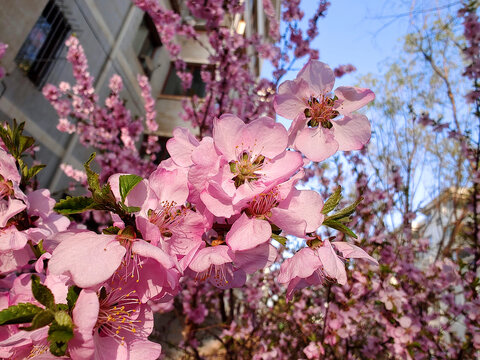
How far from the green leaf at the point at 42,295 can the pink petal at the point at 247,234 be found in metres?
0.36

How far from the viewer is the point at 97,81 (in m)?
6.38

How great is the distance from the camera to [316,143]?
86 cm

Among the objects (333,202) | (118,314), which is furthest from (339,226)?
(118,314)

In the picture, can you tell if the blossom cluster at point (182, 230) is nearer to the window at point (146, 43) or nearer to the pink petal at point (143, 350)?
the pink petal at point (143, 350)

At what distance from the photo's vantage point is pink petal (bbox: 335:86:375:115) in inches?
34.8

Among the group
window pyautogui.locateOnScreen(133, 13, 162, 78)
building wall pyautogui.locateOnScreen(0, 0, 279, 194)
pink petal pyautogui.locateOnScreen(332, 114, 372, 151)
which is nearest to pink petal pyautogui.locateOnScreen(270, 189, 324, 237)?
pink petal pyautogui.locateOnScreen(332, 114, 372, 151)

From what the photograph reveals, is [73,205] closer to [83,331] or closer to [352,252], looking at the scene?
[83,331]

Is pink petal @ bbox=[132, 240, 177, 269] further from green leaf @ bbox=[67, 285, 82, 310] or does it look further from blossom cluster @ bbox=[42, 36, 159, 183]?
blossom cluster @ bbox=[42, 36, 159, 183]

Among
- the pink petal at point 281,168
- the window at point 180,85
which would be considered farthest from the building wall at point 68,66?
the pink petal at point 281,168

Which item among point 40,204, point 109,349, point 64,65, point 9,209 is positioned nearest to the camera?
point 109,349

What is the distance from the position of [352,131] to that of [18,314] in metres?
0.90

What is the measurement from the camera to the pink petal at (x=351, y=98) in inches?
34.8

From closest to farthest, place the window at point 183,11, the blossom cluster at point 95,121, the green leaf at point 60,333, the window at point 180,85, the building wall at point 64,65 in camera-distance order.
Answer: the green leaf at point 60,333
the building wall at point 64,65
the blossom cluster at point 95,121
the window at point 183,11
the window at point 180,85

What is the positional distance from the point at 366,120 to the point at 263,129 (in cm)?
32
